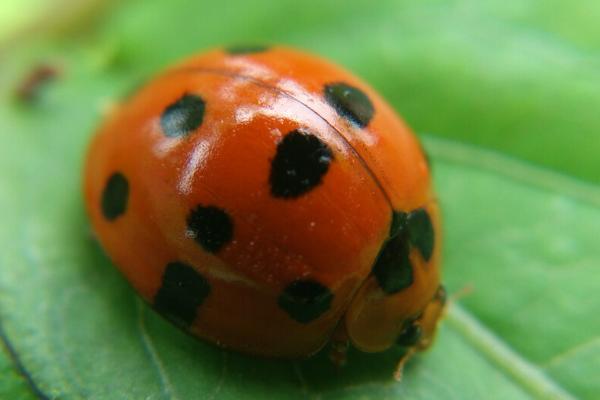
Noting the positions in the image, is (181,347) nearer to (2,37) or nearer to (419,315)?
(419,315)

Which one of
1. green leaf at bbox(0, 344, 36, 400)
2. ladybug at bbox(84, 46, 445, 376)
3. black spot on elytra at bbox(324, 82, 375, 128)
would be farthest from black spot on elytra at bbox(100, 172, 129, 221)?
black spot on elytra at bbox(324, 82, 375, 128)

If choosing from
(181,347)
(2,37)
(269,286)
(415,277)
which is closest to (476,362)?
(415,277)

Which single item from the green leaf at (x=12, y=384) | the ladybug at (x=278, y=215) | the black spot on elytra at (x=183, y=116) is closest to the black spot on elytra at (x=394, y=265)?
the ladybug at (x=278, y=215)

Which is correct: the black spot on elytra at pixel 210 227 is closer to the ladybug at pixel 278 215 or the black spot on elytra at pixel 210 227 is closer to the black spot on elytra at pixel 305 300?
the ladybug at pixel 278 215

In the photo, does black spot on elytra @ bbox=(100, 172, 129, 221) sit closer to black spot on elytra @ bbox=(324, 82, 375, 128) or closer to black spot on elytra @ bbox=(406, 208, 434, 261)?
black spot on elytra @ bbox=(324, 82, 375, 128)

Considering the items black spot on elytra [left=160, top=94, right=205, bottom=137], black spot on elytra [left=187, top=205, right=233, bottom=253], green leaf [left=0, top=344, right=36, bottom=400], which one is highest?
black spot on elytra [left=160, top=94, right=205, bottom=137]
